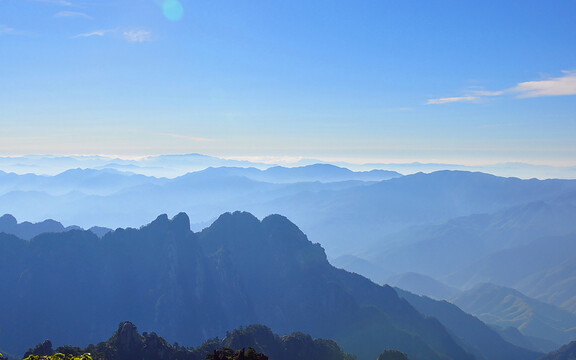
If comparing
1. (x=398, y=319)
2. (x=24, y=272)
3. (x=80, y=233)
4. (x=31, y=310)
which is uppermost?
(x=80, y=233)

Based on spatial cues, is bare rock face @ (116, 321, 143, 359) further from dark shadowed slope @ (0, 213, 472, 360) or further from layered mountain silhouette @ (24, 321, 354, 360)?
dark shadowed slope @ (0, 213, 472, 360)

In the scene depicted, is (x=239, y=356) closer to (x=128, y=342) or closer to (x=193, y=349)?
(x=128, y=342)

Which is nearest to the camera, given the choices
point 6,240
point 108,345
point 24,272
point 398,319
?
point 108,345

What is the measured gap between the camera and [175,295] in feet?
546

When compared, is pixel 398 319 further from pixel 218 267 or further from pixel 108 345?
pixel 108 345

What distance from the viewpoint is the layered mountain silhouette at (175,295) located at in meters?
155

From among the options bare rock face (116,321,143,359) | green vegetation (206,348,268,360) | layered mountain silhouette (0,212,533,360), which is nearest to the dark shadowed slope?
layered mountain silhouette (0,212,533,360)

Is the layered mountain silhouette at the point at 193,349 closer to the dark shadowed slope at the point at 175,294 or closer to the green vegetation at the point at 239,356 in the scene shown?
the dark shadowed slope at the point at 175,294

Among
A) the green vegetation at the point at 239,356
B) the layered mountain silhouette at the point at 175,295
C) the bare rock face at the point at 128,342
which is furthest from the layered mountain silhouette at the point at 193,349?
the green vegetation at the point at 239,356

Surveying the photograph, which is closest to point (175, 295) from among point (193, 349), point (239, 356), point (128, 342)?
point (193, 349)

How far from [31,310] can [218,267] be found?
224ft

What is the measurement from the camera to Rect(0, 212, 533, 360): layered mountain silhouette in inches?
6112

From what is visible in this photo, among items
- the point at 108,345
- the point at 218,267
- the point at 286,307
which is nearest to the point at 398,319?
the point at 286,307

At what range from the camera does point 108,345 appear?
9462 centimetres
